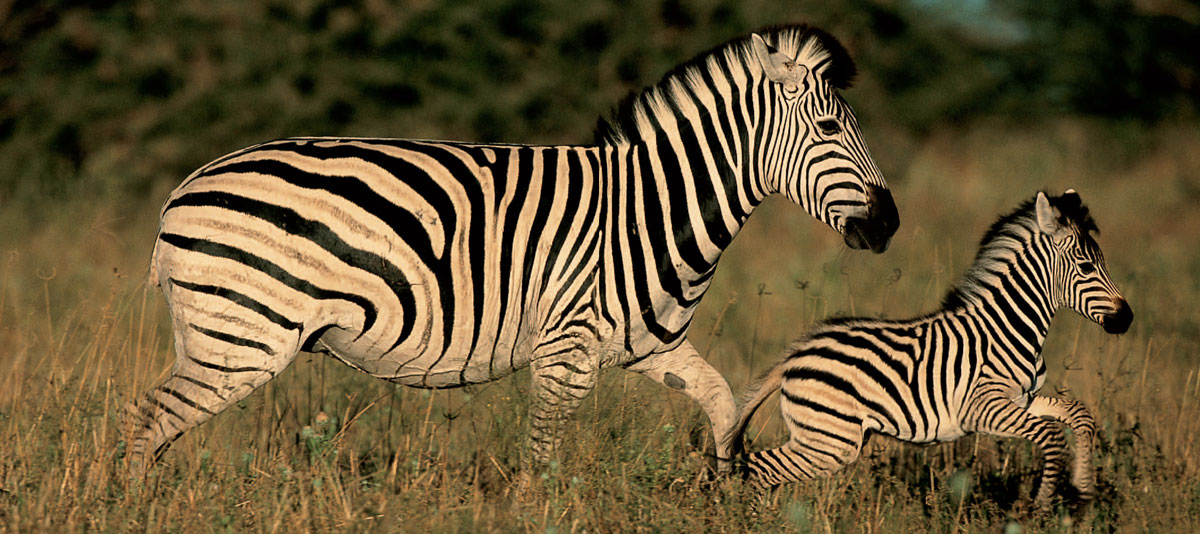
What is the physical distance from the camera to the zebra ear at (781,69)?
5035 mm

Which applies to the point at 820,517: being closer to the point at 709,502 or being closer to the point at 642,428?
the point at 709,502

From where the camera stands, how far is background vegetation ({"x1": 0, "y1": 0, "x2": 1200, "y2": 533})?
473 centimetres

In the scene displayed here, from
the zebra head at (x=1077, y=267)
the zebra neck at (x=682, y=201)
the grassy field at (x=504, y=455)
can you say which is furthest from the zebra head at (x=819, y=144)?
the zebra head at (x=1077, y=267)

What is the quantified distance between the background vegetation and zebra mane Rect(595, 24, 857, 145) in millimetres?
869

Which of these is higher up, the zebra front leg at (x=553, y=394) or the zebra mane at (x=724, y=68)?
the zebra mane at (x=724, y=68)

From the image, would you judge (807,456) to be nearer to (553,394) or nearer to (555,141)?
(553,394)

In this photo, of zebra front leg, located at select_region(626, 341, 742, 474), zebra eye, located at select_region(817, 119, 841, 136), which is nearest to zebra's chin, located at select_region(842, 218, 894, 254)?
zebra eye, located at select_region(817, 119, 841, 136)

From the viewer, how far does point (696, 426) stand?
5.82 metres

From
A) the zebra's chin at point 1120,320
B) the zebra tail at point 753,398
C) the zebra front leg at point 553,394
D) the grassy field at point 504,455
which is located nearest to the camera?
the grassy field at point 504,455

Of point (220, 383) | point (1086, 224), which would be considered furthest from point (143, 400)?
point (1086, 224)

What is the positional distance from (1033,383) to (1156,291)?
5.09 metres

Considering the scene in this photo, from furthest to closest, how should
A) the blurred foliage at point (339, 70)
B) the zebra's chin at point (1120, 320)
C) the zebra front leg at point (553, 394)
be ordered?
the blurred foliage at point (339, 70) → the zebra's chin at point (1120, 320) → the zebra front leg at point (553, 394)

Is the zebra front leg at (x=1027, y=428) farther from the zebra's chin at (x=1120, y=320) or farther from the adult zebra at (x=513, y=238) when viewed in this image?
the adult zebra at (x=513, y=238)

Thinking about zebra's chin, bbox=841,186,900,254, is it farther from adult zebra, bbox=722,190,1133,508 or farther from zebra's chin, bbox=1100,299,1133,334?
zebra's chin, bbox=1100,299,1133,334
